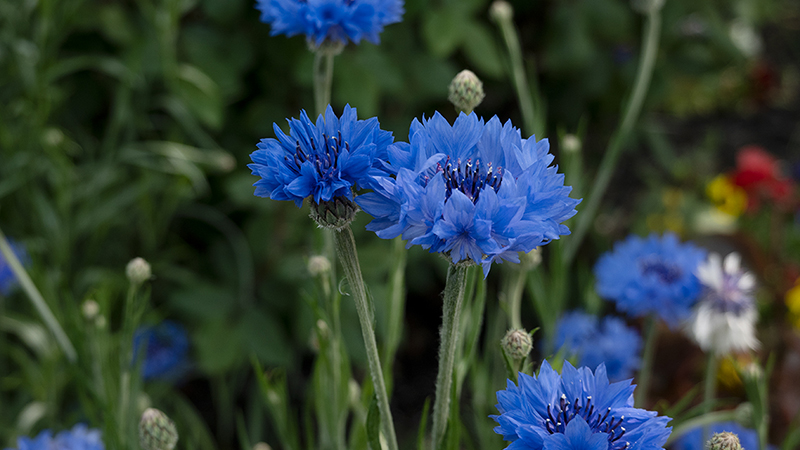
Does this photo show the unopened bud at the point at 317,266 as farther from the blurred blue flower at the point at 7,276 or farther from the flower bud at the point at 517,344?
the blurred blue flower at the point at 7,276

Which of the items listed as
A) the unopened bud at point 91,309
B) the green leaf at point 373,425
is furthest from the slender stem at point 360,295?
the unopened bud at point 91,309

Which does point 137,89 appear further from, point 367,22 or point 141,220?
point 367,22

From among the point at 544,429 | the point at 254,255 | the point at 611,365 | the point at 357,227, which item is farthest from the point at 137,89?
the point at 544,429

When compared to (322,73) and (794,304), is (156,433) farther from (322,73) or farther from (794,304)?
(794,304)

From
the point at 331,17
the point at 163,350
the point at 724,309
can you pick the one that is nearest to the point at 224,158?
the point at 163,350

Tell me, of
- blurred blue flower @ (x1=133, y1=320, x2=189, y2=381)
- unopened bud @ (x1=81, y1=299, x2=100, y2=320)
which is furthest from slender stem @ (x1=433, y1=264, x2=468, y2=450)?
blurred blue flower @ (x1=133, y1=320, x2=189, y2=381)

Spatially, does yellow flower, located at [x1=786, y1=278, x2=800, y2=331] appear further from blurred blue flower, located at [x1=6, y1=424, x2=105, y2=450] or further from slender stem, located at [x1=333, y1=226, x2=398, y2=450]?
blurred blue flower, located at [x1=6, y1=424, x2=105, y2=450]
